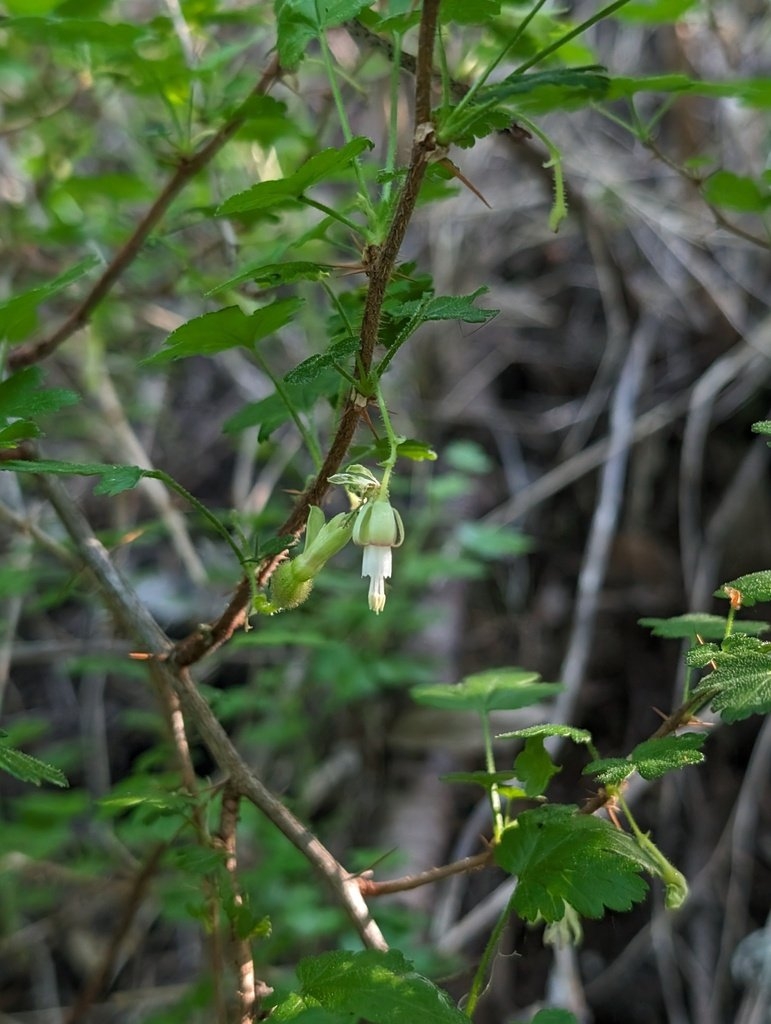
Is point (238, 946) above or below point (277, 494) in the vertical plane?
below

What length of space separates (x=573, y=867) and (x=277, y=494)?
2.79 metres

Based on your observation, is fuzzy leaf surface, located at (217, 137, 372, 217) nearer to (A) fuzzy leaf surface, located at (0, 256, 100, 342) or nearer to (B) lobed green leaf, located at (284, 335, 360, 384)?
(B) lobed green leaf, located at (284, 335, 360, 384)

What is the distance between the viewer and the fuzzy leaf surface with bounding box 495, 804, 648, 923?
2.99 feet

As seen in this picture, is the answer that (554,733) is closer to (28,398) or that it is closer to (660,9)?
(28,398)

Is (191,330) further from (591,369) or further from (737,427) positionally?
(591,369)

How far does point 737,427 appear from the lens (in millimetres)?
3096

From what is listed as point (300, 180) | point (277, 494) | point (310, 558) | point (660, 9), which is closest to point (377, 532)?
point (310, 558)

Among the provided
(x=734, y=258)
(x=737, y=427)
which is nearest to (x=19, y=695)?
(x=737, y=427)

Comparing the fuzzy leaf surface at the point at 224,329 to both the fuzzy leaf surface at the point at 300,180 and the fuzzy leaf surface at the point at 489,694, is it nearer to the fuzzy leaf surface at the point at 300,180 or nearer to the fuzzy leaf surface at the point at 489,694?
the fuzzy leaf surface at the point at 300,180

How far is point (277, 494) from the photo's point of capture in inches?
143

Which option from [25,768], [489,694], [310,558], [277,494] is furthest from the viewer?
[277,494]

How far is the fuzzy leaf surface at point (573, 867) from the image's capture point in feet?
2.99

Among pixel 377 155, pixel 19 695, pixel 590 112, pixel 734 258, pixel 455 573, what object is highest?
pixel 590 112

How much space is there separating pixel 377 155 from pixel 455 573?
70.9 inches
